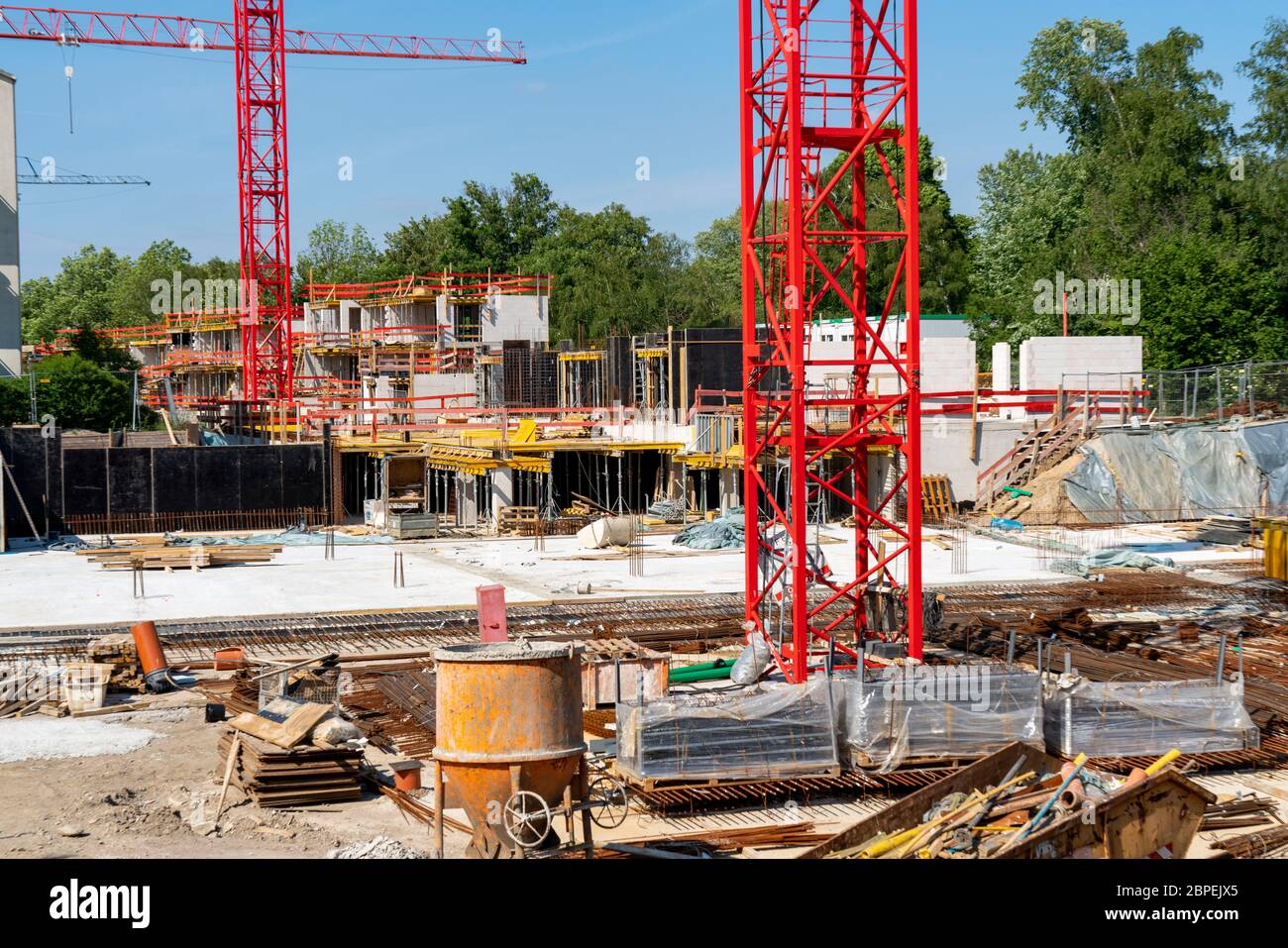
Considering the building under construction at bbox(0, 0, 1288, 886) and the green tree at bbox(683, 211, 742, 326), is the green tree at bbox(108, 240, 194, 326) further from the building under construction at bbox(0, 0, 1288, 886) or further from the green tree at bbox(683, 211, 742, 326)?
the building under construction at bbox(0, 0, 1288, 886)

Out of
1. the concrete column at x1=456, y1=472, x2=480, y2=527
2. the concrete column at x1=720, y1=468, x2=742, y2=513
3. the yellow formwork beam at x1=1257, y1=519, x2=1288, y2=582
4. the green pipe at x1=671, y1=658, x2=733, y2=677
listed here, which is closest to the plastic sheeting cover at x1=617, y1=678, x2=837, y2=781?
the green pipe at x1=671, y1=658, x2=733, y2=677

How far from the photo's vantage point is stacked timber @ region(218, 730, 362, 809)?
43.8 ft

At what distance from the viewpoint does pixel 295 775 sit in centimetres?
1344

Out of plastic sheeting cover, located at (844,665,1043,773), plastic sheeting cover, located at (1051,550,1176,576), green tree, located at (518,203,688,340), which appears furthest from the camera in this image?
green tree, located at (518,203,688,340)

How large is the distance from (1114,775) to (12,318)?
139 feet

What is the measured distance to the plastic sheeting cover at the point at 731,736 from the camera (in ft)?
46.4

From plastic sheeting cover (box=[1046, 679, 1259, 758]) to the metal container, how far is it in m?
6.78

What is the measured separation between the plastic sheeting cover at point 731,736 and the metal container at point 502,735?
3703mm

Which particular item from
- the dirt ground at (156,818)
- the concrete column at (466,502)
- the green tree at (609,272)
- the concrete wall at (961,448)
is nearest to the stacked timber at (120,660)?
the dirt ground at (156,818)

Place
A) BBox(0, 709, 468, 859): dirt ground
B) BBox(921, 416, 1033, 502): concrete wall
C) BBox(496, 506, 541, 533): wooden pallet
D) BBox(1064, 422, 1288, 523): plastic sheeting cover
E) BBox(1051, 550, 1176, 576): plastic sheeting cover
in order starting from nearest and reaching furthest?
BBox(0, 709, 468, 859): dirt ground
BBox(1051, 550, 1176, 576): plastic sheeting cover
BBox(1064, 422, 1288, 523): plastic sheeting cover
BBox(496, 506, 541, 533): wooden pallet
BBox(921, 416, 1033, 502): concrete wall

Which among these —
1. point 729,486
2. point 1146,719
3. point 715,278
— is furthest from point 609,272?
point 1146,719

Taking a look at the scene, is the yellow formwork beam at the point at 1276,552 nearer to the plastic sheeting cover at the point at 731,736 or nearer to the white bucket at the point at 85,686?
the plastic sheeting cover at the point at 731,736

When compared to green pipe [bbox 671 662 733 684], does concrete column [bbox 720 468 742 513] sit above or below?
above
